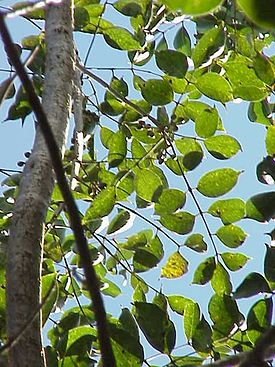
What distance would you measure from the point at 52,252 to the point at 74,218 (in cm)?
104

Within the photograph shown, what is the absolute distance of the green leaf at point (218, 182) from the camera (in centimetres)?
136

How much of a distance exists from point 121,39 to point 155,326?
67 cm

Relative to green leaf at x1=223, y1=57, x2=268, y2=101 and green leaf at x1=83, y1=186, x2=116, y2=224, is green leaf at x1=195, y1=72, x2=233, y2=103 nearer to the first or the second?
green leaf at x1=223, y1=57, x2=268, y2=101

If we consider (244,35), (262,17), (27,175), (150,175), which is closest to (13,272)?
(27,175)

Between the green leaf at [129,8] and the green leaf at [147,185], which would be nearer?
the green leaf at [147,185]

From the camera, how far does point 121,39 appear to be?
60.5 inches

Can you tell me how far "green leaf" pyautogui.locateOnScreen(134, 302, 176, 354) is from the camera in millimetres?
1094

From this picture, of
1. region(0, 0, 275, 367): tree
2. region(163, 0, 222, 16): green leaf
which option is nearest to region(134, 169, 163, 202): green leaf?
region(0, 0, 275, 367): tree

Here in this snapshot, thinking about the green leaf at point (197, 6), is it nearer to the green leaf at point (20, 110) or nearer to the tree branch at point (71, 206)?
the tree branch at point (71, 206)

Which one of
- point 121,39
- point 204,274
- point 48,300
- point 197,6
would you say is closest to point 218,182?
point 204,274

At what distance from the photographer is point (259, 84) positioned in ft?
4.32

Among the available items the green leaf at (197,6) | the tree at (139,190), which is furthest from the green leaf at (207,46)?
the green leaf at (197,6)

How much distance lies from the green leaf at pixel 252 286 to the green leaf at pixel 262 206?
3.4 inches

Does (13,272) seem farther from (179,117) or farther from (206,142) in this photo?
(179,117)
